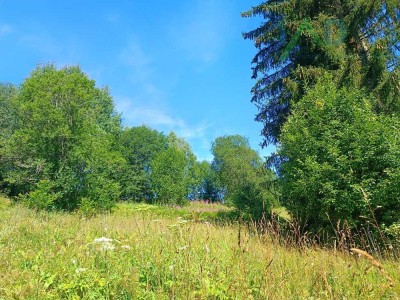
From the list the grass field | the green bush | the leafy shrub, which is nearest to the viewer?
the grass field

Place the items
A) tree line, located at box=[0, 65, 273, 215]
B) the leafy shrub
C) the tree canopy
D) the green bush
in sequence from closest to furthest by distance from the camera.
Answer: the green bush, the tree canopy, the leafy shrub, tree line, located at box=[0, 65, 273, 215]

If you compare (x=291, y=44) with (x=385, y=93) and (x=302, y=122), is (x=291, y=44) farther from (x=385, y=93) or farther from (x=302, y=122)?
(x=302, y=122)

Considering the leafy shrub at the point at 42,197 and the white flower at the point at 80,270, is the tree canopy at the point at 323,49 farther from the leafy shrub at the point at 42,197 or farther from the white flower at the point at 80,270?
the leafy shrub at the point at 42,197

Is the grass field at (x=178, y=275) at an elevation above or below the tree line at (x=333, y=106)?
below

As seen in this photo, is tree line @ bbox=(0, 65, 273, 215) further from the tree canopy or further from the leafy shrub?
the tree canopy

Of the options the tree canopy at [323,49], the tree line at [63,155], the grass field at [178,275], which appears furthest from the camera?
the tree line at [63,155]

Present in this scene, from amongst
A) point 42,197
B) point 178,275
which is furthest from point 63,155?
point 178,275

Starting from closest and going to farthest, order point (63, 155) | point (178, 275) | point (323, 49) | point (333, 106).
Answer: point (178, 275) < point (333, 106) < point (323, 49) < point (63, 155)

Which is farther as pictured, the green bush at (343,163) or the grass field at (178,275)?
the green bush at (343,163)

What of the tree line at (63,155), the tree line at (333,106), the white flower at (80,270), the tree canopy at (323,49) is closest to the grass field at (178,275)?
the white flower at (80,270)

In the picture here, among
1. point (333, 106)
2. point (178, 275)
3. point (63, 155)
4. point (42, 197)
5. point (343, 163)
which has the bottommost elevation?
point (178, 275)

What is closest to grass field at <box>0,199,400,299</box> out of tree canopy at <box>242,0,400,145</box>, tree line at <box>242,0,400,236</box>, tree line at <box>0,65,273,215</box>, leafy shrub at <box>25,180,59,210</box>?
tree line at <box>242,0,400,236</box>

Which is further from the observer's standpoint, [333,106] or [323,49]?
[323,49]

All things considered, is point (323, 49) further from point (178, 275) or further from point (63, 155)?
point (63, 155)
